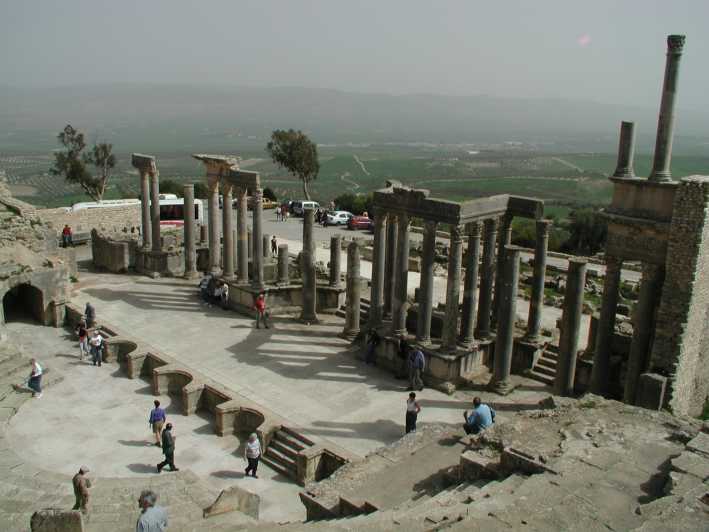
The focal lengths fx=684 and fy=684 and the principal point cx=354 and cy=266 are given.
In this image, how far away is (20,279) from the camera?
2352 cm

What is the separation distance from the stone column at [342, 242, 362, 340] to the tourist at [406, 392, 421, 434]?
6556mm

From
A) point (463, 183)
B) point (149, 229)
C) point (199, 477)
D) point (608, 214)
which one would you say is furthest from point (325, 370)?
point (463, 183)

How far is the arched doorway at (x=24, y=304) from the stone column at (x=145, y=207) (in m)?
5.99

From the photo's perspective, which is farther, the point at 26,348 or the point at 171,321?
the point at 171,321

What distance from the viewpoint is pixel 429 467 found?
13578mm

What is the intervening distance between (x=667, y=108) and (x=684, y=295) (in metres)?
4.15

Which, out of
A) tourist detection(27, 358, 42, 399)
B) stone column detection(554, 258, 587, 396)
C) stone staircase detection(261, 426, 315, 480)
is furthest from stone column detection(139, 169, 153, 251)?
stone column detection(554, 258, 587, 396)

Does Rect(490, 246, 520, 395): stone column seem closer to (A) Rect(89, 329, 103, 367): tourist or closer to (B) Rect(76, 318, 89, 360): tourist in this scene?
(A) Rect(89, 329, 103, 367): tourist

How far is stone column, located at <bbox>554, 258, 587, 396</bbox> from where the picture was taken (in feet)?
56.6

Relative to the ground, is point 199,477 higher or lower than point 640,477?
lower

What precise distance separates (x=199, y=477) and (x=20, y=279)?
1230 cm

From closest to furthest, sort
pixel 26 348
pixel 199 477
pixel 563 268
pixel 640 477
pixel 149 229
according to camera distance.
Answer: pixel 640 477 → pixel 199 477 → pixel 26 348 → pixel 149 229 → pixel 563 268

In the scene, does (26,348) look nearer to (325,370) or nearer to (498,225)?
(325,370)

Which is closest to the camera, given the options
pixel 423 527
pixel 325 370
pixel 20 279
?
pixel 423 527
